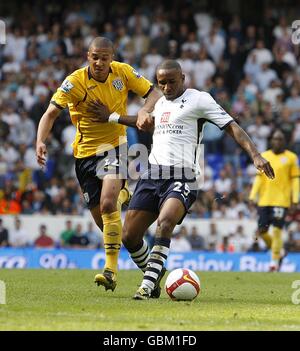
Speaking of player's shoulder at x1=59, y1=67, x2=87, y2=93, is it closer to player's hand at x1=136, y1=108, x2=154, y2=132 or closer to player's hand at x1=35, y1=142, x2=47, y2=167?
player's hand at x1=35, y1=142, x2=47, y2=167

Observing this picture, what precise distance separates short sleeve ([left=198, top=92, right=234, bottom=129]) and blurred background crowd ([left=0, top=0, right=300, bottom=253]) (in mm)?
11729

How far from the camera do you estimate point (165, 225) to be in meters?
10.7

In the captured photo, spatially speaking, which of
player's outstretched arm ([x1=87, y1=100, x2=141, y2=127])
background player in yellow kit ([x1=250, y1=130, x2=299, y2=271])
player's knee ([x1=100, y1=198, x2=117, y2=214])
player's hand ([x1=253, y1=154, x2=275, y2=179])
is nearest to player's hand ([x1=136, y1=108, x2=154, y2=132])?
player's outstretched arm ([x1=87, y1=100, x2=141, y2=127])

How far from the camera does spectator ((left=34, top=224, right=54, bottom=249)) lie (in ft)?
76.0

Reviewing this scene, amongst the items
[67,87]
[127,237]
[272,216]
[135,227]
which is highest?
[67,87]

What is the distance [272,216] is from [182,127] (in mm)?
8417

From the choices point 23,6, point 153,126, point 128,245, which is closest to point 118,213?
point 128,245

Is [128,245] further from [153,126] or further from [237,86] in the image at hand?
[237,86]

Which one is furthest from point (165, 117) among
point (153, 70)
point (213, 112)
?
point (153, 70)

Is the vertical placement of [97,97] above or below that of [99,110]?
above

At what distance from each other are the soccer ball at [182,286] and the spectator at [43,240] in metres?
12.4

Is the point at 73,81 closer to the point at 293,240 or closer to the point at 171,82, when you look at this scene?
the point at 171,82

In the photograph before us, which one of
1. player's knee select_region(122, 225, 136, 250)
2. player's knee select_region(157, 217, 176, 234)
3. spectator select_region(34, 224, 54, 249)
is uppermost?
player's knee select_region(157, 217, 176, 234)
